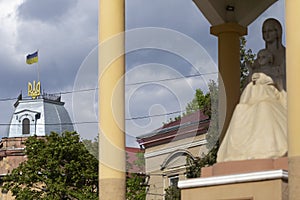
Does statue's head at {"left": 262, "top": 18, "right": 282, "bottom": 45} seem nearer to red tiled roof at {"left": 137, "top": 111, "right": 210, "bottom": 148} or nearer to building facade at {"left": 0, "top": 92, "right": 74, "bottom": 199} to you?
red tiled roof at {"left": 137, "top": 111, "right": 210, "bottom": 148}

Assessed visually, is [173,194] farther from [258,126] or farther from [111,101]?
[258,126]

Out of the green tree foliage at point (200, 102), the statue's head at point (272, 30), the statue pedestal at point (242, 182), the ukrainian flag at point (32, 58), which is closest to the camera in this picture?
the statue pedestal at point (242, 182)

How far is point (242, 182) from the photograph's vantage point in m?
16.2

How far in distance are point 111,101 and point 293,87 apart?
3578 millimetres

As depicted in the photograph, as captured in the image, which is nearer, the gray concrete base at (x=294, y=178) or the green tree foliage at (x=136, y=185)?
the gray concrete base at (x=294, y=178)

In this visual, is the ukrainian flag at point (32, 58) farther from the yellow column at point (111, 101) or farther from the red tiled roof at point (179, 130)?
the yellow column at point (111, 101)

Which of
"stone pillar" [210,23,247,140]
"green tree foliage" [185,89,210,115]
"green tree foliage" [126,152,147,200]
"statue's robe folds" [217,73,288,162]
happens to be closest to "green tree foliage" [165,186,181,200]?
"green tree foliage" [185,89,210,115]

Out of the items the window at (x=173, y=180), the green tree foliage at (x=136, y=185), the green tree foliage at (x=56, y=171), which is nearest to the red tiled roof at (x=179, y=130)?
the green tree foliage at (x=136, y=185)

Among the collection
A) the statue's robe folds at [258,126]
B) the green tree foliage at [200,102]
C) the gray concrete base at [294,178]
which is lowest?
the gray concrete base at [294,178]

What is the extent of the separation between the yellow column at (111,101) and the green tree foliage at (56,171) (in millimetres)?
32096

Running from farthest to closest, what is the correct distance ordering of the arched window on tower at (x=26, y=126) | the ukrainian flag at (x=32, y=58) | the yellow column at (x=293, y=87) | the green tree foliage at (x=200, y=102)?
the arched window on tower at (x=26, y=126) → the ukrainian flag at (x=32, y=58) → the green tree foliage at (x=200, y=102) → the yellow column at (x=293, y=87)

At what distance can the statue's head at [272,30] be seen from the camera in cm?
1802

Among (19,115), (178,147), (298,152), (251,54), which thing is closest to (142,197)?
(178,147)

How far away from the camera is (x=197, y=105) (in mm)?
38719
